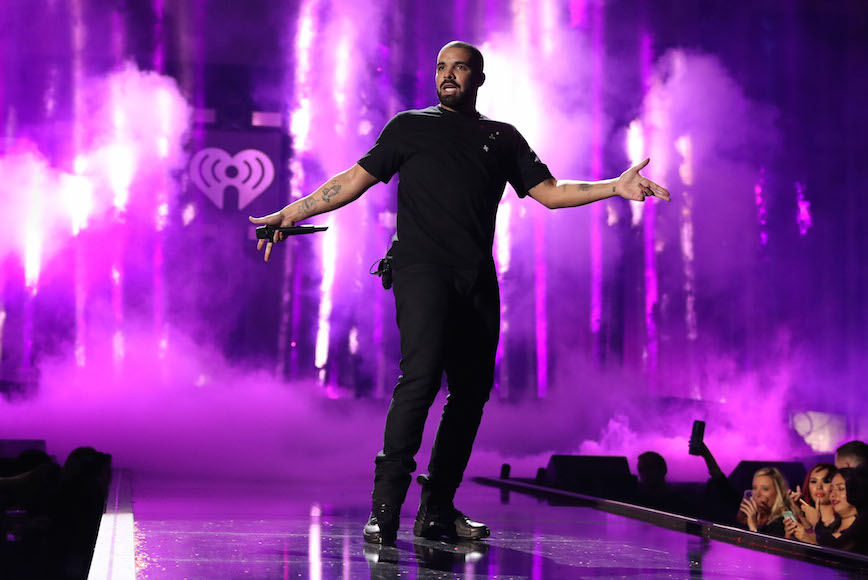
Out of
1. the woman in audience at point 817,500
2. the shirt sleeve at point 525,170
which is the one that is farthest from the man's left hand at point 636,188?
the woman in audience at point 817,500

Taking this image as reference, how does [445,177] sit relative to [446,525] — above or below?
above

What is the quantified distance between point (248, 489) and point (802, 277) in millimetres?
6322

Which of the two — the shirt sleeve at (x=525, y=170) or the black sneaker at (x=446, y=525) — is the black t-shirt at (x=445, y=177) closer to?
the shirt sleeve at (x=525, y=170)

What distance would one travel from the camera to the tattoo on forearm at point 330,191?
6.86 ft

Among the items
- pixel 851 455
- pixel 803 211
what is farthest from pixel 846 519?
pixel 803 211

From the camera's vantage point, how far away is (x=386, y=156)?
82.3 inches

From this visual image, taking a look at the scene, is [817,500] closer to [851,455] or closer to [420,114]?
[851,455]

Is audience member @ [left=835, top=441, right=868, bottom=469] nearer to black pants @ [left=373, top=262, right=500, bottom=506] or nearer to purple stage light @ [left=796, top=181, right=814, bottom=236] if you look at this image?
black pants @ [left=373, top=262, right=500, bottom=506]

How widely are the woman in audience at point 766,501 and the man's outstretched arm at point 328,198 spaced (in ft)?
5.58

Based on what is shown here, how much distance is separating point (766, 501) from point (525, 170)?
5.06 ft

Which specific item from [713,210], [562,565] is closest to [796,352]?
[713,210]

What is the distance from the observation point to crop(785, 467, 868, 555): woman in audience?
2.25m

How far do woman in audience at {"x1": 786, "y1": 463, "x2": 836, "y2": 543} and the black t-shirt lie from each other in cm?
151

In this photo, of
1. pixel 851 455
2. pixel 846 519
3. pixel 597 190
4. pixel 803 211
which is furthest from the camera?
pixel 803 211
